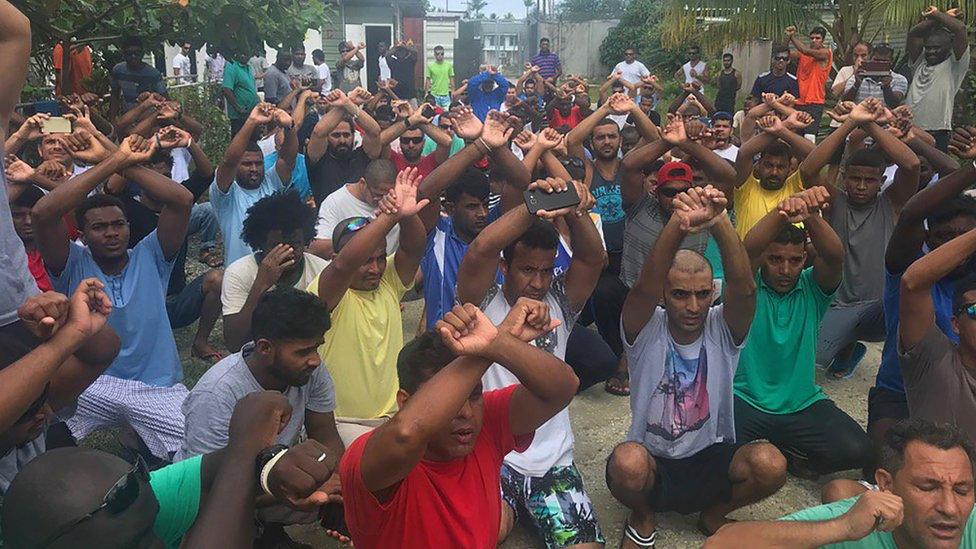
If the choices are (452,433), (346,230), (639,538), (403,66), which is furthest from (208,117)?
(452,433)

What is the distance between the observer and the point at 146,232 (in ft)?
19.6

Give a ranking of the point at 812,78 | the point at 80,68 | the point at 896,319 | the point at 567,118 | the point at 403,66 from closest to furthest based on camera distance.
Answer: the point at 896,319
the point at 80,68
the point at 567,118
the point at 812,78
the point at 403,66

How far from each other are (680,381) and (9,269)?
118 inches

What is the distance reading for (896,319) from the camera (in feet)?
14.6

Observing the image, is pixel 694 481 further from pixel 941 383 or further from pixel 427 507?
pixel 427 507

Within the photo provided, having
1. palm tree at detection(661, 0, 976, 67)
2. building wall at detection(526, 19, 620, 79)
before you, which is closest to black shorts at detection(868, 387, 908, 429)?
palm tree at detection(661, 0, 976, 67)

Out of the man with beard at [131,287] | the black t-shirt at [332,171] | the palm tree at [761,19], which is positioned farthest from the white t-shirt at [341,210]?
the palm tree at [761,19]

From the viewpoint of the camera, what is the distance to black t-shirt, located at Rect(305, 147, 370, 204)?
24.8ft

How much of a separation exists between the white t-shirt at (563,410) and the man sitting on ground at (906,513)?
132cm

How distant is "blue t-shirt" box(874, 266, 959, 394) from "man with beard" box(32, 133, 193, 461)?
12.9 feet

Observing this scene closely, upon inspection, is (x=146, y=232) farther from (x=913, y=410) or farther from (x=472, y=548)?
(x=913, y=410)

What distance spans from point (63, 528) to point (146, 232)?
14.4 feet

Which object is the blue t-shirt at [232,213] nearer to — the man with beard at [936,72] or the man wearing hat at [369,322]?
the man wearing hat at [369,322]

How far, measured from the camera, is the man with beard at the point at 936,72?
342 inches
